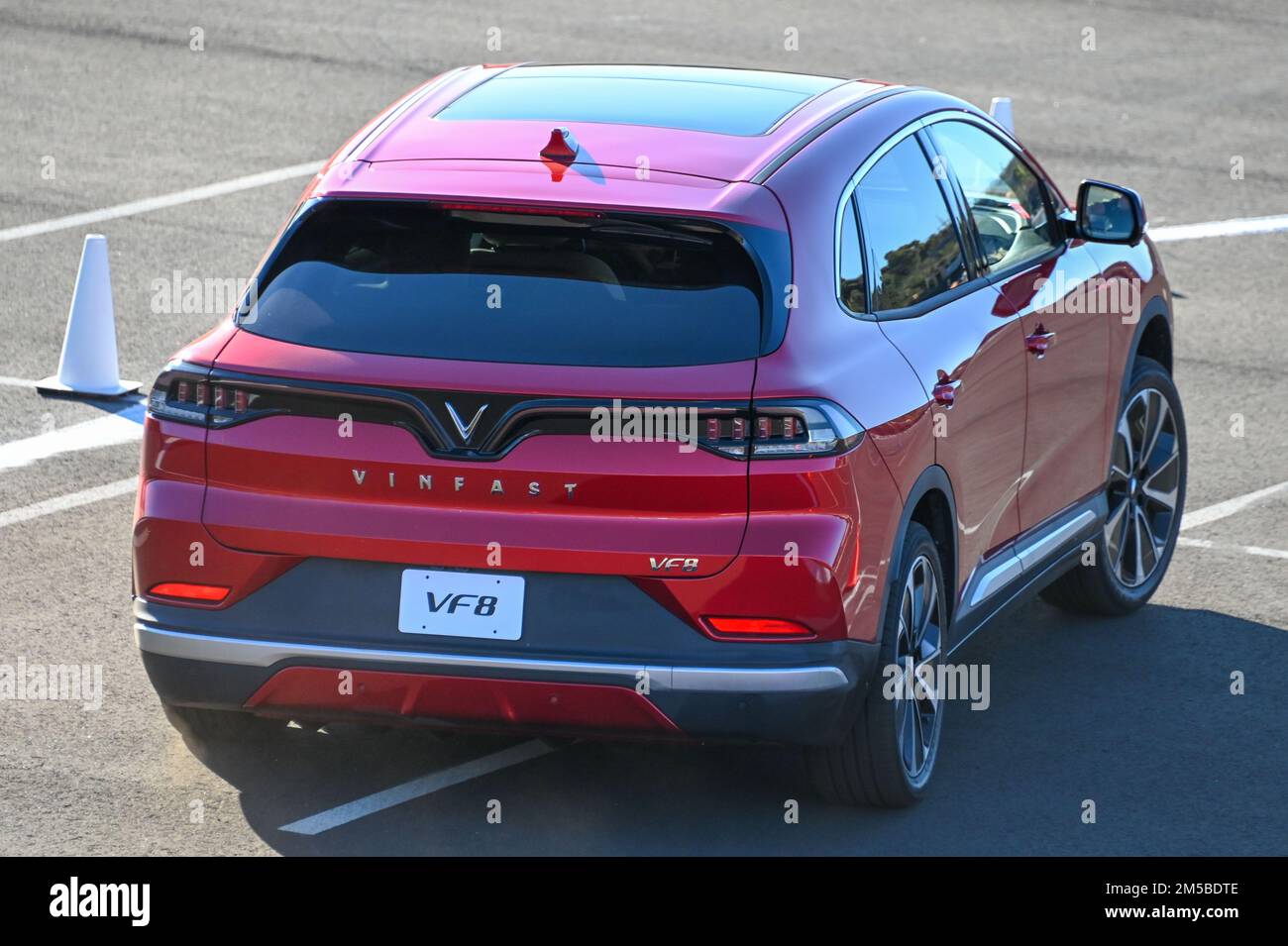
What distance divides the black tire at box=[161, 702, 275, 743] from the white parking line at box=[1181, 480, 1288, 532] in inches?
172

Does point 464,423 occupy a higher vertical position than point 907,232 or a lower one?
lower

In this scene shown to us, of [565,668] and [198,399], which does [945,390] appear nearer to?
[565,668]

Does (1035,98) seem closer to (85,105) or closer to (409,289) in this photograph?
(85,105)

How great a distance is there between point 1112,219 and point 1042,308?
615 mm

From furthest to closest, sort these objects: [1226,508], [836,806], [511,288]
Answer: [1226,508]
[836,806]
[511,288]

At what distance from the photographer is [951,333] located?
6586mm

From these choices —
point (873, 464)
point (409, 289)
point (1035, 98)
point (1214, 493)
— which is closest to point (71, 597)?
point (409, 289)

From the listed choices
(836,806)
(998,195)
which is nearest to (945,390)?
(836,806)

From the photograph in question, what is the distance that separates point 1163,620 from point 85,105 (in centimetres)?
1176

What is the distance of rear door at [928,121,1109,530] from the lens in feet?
23.6

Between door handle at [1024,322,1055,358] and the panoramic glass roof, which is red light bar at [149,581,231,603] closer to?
the panoramic glass roof

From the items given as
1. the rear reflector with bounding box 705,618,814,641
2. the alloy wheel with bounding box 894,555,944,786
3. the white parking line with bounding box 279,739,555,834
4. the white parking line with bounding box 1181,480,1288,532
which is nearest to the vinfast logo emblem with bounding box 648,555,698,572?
the rear reflector with bounding box 705,618,814,641

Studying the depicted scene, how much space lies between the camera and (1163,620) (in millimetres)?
8344

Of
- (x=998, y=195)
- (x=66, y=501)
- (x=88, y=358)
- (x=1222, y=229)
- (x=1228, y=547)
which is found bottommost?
(x=1228, y=547)
